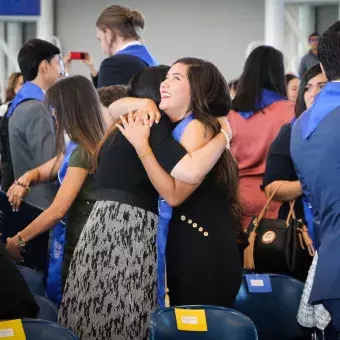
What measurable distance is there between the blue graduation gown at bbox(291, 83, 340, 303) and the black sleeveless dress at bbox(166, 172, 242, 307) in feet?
1.57

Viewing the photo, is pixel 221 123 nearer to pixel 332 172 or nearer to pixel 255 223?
pixel 332 172

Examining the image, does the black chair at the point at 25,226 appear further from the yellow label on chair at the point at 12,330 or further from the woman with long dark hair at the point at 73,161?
the yellow label on chair at the point at 12,330

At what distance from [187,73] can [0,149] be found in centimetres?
212

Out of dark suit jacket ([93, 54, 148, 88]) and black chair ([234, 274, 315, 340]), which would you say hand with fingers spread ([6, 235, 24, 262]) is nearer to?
black chair ([234, 274, 315, 340])

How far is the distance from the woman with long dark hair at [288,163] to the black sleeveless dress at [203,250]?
0.67 m

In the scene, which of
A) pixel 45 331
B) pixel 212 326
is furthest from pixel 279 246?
pixel 45 331

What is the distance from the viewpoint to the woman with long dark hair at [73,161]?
3387mm

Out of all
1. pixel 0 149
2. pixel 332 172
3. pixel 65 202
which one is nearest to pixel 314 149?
pixel 332 172

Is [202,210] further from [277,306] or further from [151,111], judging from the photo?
Answer: [277,306]

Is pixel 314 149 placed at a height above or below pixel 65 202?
above

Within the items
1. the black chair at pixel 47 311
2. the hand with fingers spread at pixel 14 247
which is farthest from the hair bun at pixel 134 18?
the black chair at pixel 47 311

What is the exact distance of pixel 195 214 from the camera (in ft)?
9.82

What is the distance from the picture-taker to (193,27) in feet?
37.4

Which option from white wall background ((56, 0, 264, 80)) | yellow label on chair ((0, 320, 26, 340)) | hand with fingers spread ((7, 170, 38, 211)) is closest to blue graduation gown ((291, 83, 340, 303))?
yellow label on chair ((0, 320, 26, 340))
